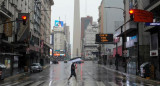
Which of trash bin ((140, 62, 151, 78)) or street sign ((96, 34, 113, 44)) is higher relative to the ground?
street sign ((96, 34, 113, 44))

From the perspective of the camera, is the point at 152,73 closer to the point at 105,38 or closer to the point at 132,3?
the point at 132,3

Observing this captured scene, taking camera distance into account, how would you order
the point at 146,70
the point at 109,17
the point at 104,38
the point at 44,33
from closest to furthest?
the point at 146,70 < the point at 104,38 < the point at 44,33 < the point at 109,17

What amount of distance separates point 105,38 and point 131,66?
26379mm

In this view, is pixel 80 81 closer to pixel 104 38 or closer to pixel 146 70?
pixel 146 70

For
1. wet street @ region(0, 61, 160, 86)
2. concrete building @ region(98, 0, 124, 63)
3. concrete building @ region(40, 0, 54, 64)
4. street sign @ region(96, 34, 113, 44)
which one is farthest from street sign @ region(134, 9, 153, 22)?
concrete building @ region(98, 0, 124, 63)

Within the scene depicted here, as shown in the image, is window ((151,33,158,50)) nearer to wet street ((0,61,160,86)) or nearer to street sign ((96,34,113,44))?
wet street ((0,61,160,86))

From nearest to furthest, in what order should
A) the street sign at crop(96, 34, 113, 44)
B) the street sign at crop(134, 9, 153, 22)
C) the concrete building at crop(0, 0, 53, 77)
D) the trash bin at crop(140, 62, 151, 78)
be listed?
the street sign at crop(134, 9, 153, 22) < the trash bin at crop(140, 62, 151, 78) < the concrete building at crop(0, 0, 53, 77) < the street sign at crop(96, 34, 113, 44)

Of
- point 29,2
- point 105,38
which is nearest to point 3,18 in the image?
point 29,2

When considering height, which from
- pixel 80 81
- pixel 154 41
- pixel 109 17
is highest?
pixel 109 17

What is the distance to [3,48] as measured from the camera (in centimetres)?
3381

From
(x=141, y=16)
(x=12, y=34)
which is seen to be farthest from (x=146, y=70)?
(x=12, y=34)

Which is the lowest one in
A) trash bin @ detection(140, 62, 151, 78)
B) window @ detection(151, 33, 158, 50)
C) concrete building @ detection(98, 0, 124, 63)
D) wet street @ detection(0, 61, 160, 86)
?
wet street @ detection(0, 61, 160, 86)

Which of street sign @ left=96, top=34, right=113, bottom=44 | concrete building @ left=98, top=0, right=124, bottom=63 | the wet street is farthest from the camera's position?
concrete building @ left=98, top=0, right=124, bottom=63

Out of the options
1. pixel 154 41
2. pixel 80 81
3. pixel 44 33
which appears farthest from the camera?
pixel 44 33
